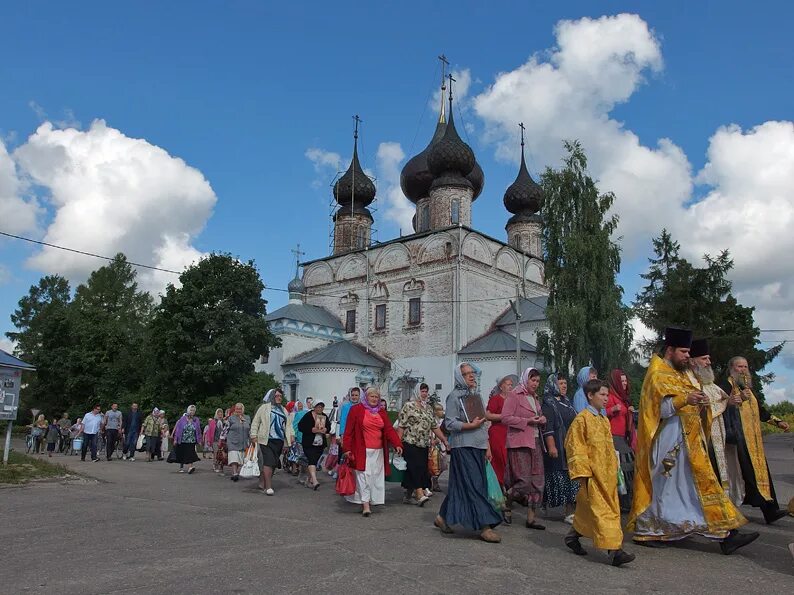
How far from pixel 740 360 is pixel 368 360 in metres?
30.6

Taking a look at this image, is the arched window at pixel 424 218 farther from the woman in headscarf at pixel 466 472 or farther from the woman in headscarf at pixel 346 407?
the woman in headscarf at pixel 466 472

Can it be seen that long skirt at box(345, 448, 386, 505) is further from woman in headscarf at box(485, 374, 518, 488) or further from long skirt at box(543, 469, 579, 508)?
long skirt at box(543, 469, 579, 508)

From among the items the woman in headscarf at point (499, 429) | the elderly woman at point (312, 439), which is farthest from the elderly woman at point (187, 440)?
the woman in headscarf at point (499, 429)

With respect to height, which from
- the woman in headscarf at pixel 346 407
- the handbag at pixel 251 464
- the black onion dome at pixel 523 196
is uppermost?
the black onion dome at pixel 523 196

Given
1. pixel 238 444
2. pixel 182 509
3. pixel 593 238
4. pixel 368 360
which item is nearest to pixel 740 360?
pixel 182 509

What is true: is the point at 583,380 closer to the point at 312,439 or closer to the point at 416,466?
the point at 416,466

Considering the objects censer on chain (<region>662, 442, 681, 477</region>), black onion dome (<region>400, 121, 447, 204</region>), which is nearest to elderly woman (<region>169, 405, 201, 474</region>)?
censer on chain (<region>662, 442, 681, 477</region>)

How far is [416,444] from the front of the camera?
32.0 feet

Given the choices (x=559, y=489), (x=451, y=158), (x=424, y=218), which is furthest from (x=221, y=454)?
(x=424, y=218)

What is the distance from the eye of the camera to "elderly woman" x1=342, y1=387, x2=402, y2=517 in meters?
8.59

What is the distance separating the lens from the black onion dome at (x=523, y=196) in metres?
44.4

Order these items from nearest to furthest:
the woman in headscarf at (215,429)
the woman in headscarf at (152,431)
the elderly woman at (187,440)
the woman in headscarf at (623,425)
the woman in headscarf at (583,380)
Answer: the woman in headscarf at (623,425) < the woman in headscarf at (583,380) < the elderly woman at (187,440) < the woman in headscarf at (215,429) < the woman in headscarf at (152,431)

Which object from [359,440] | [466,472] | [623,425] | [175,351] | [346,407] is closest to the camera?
[466,472]

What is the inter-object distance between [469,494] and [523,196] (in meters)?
39.5
